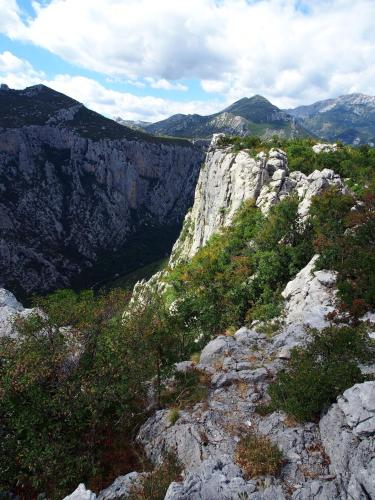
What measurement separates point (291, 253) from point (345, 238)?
19.8ft

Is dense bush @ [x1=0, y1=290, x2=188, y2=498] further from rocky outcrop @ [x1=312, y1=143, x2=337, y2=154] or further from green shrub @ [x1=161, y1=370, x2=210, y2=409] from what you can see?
rocky outcrop @ [x1=312, y1=143, x2=337, y2=154]

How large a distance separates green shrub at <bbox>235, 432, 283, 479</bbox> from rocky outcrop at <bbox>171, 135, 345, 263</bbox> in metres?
30.0

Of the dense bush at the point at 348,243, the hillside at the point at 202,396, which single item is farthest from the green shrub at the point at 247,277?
the dense bush at the point at 348,243

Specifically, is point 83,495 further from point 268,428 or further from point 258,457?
point 268,428

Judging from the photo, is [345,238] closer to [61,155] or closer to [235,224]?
[235,224]

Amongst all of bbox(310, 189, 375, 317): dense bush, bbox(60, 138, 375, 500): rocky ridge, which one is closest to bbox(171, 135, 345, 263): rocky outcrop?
bbox(310, 189, 375, 317): dense bush

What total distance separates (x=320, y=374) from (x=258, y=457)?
15.1 feet

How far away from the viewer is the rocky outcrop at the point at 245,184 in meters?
49.1

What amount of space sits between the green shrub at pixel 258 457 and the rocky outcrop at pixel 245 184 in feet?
98.3

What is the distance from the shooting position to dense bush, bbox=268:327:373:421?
16.3 meters

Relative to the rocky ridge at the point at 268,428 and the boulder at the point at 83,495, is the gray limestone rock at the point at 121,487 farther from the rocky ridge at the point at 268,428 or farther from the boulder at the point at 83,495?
the boulder at the point at 83,495

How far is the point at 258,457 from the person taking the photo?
1456 cm

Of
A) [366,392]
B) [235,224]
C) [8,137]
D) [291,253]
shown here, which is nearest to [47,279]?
[8,137]

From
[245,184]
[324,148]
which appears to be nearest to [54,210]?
[245,184]
